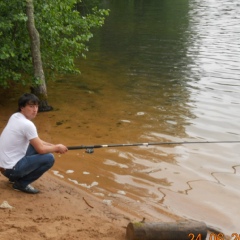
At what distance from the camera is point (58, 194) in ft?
23.0

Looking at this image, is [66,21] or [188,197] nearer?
[188,197]

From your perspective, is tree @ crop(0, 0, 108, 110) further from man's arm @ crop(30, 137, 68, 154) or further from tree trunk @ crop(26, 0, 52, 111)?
man's arm @ crop(30, 137, 68, 154)

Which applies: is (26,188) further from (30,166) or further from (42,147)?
(42,147)

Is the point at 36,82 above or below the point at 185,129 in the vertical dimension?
above

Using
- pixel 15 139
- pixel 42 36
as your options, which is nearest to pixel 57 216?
pixel 15 139

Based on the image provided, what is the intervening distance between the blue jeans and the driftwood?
155cm

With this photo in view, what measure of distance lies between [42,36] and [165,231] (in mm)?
7804

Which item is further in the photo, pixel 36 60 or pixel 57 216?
pixel 36 60

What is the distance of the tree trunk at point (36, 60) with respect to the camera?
11.3 metres

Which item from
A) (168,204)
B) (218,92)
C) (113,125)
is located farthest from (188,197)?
(218,92)

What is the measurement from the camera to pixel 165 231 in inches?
222

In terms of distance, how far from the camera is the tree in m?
11.3

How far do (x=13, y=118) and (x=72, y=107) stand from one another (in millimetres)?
6147

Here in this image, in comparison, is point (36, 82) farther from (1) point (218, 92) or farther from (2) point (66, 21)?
(1) point (218, 92)
